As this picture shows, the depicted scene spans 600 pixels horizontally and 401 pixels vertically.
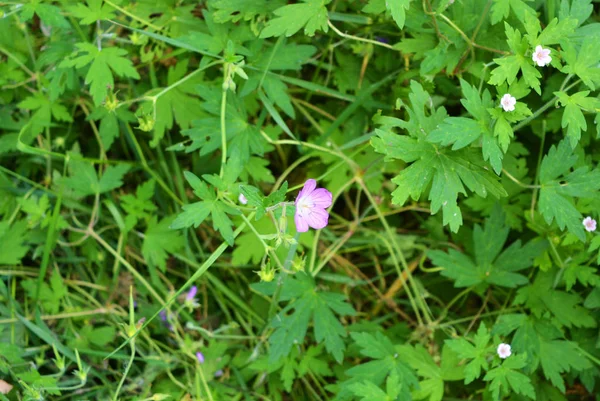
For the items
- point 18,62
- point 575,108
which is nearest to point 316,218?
point 575,108

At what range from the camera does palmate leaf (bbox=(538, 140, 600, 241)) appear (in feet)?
7.22

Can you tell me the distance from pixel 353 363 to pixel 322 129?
1091 mm

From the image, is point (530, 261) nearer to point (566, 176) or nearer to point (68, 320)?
point (566, 176)

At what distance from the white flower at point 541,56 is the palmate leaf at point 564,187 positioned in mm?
379

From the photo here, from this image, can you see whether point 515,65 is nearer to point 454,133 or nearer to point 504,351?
point 454,133

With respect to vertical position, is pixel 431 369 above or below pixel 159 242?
below

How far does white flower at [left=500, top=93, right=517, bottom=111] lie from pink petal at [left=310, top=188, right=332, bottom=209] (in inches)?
25.7

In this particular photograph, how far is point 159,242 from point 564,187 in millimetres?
1700

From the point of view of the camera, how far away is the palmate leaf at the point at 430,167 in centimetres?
202

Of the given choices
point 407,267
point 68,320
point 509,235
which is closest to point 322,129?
point 407,267

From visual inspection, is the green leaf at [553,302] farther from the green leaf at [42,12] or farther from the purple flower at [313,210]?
the green leaf at [42,12]

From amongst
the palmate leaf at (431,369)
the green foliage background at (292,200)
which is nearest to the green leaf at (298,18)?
the green foliage background at (292,200)

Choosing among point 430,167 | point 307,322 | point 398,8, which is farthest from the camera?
point 307,322

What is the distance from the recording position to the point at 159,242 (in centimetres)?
272
